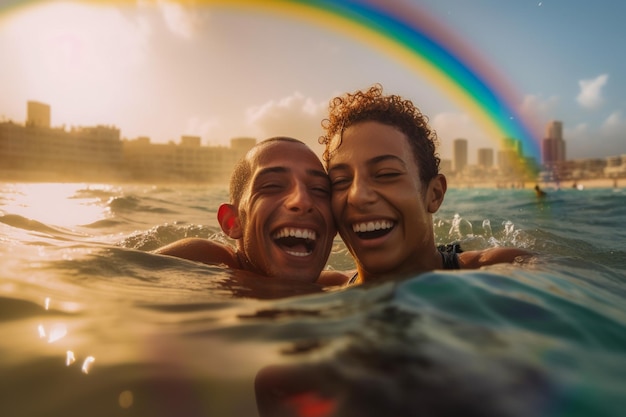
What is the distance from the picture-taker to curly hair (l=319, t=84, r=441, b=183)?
13.8ft

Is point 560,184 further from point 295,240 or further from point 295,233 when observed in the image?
point 295,233

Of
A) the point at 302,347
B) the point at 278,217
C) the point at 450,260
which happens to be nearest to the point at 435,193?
the point at 450,260

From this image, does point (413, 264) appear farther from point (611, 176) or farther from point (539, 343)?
point (611, 176)

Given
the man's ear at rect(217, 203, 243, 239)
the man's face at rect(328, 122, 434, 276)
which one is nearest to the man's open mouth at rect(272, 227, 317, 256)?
the man's face at rect(328, 122, 434, 276)

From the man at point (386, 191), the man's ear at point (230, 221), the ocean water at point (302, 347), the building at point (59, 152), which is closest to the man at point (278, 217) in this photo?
the man's ear at point (230, 221)

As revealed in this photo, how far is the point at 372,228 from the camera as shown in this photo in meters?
3.72

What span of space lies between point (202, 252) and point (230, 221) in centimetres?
41

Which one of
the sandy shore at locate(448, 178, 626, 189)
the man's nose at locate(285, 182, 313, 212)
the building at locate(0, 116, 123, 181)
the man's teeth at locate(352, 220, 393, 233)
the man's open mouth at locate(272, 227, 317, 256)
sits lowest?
the man's open mouth at locate(272, 227, 317, 256)

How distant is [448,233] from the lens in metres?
12.1

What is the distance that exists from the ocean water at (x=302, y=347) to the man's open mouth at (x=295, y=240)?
0.73m

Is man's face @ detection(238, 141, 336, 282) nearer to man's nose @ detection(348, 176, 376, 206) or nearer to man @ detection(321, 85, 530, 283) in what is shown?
man @ detection(321, 85, 530, 283)

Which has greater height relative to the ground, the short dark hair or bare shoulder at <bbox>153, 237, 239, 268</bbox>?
the short dark hair

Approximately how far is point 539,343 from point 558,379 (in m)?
0.27

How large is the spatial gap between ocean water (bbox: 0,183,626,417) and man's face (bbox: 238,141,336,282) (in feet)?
2.31
